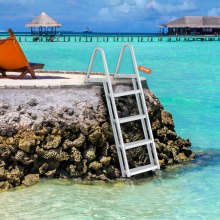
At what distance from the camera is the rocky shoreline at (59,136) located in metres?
8.92

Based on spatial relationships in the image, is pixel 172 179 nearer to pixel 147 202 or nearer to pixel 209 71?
pixel 147 202

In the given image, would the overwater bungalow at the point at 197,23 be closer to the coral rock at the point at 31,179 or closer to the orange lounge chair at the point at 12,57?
the orange lounge chair at the point at 12,57

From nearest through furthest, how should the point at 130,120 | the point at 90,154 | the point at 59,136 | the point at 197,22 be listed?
1. the point at 59,136
2. the point at 90,154
3. the point at 130,120
4. the point at 197,22

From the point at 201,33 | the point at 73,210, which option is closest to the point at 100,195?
the point at 73,210

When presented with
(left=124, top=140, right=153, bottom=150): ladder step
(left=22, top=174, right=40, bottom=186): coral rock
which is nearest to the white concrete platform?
(left=124, top=140, right=153, bottom=150): ladder step

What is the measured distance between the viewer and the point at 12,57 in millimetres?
11031

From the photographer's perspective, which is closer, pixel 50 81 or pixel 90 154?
pixel 90 154

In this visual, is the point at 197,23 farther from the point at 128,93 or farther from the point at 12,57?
the point at 128,93

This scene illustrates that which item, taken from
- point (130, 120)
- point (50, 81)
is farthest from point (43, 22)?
point (130, 120)

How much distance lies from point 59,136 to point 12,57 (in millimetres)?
2558

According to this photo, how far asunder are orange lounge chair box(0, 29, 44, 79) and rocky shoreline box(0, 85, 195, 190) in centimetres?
158

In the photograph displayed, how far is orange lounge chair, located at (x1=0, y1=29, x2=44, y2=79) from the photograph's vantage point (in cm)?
1070

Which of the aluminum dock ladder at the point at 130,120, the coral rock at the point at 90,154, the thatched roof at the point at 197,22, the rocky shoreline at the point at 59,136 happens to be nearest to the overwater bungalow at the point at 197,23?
the thatched roof at the point at 197,22

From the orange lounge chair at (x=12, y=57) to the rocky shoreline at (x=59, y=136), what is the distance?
1585 mm
